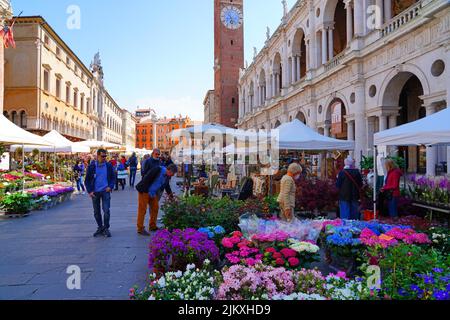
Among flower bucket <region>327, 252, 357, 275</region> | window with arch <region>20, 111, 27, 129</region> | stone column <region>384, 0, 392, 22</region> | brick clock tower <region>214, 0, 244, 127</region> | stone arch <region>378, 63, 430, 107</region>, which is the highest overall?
brick clock tower <region>214, 0, 244, 127</region>

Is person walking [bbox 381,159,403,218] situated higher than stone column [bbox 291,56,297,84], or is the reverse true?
stone column [bbox 291,56,297,84]

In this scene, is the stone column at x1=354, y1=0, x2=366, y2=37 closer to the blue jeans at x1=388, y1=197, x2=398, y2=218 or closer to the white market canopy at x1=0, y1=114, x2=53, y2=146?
the blue jeans at x1=388, y1=197, x2=398, y2=218

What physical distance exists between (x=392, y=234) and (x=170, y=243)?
300 cm

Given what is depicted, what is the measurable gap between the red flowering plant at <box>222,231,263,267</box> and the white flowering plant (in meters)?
0.62

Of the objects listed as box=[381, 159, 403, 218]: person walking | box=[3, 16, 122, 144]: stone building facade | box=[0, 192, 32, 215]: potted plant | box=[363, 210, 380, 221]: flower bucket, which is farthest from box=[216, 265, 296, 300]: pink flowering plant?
box=[3, 16, 122, 144]: stone building facade

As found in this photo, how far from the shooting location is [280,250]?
4.48 metres

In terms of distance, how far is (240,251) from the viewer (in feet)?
14.7

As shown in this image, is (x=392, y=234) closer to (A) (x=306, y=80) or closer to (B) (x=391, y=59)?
(B) (x=391, y=59)

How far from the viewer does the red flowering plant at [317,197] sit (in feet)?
29.1

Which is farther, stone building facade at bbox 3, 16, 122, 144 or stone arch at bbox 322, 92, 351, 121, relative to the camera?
stone building facade at bbox 3, 16, 122, 144

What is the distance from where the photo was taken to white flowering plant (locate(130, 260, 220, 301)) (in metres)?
3.12

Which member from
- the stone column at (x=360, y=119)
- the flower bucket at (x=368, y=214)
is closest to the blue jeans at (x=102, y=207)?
the flower bucket at (x=368, y=214)
